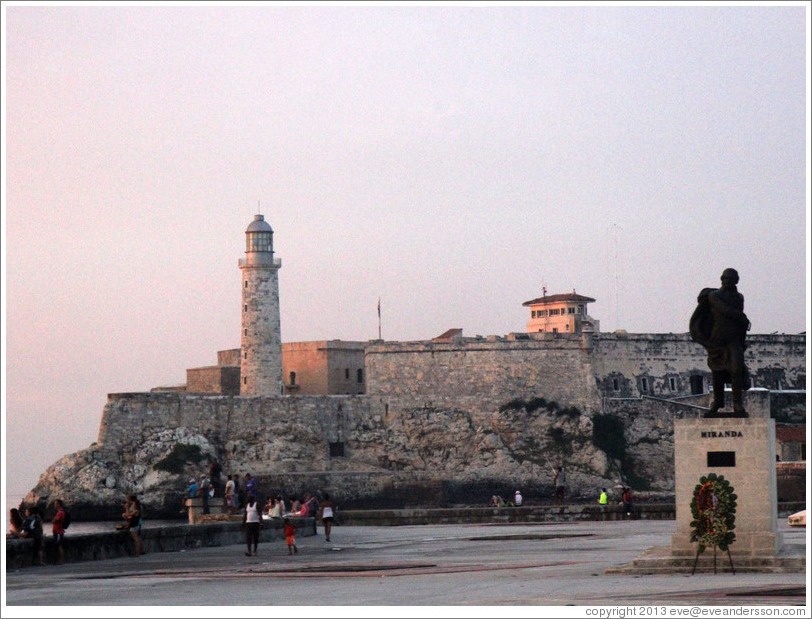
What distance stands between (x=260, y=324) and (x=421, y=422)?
24.7 ft

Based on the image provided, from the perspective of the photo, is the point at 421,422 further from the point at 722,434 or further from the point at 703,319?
the point at 722,434

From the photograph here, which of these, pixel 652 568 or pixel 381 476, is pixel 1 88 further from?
pixel 381 476

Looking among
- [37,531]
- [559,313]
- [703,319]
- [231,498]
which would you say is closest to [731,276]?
[703,319]

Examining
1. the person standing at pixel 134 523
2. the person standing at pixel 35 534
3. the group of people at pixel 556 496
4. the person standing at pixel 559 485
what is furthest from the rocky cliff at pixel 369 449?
the person standing at pixel 35 534

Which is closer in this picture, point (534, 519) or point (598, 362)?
point (534, 519)

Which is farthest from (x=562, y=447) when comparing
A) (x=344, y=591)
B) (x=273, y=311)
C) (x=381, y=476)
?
(x=344, y=591)

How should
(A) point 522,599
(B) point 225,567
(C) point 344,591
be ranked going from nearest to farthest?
1. (A) point 522,599
2. (C) point 344,591
3. (B) point 225,567

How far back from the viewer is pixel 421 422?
64.1 metres

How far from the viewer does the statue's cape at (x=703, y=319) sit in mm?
19531

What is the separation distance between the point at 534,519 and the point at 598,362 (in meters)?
28.4

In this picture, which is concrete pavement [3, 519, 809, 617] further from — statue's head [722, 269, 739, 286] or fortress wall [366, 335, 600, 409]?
fortress wall [366, 335, 600, 409]

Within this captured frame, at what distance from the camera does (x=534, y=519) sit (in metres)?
37.2

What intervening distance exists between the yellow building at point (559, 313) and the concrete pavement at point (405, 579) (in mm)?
51605

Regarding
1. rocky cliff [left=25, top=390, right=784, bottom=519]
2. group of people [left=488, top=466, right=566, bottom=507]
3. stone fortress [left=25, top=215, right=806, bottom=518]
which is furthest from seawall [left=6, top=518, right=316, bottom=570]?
stone fortress [left=25, top=215, right=806, bottom=518]
